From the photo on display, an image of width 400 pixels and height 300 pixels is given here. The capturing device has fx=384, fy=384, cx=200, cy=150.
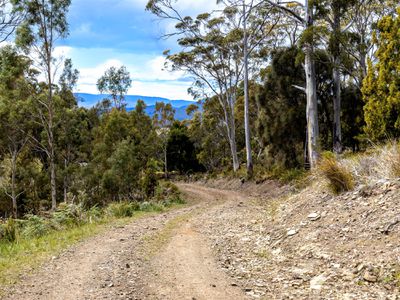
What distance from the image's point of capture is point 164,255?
6.61 metres

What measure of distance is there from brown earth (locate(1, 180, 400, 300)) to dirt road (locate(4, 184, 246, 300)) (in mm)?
13

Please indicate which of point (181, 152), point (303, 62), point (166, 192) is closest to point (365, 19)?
point (303, 62)

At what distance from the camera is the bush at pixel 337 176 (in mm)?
7520

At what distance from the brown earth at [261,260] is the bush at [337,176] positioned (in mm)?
317

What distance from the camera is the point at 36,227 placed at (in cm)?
1034

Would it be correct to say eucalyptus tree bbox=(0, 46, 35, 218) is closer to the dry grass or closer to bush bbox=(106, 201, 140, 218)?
bush bbox=(106, 201, 140, 218)

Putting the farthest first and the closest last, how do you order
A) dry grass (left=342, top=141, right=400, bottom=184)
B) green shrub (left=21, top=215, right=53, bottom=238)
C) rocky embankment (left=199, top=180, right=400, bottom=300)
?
green shrub (left=21, top=215, right=53, bottom=238), dry grass (left=342, top=141, right=400, bottom=184), rocky embankment (left=199, top=180, right=400, bottom=300)

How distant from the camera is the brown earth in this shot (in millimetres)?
4715

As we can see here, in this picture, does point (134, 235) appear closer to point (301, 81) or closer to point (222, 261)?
point (222, 261)

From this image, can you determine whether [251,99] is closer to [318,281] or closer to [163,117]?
[163,117]

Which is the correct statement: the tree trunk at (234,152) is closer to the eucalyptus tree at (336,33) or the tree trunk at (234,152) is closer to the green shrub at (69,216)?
the eucalyptus tree at (336,33)

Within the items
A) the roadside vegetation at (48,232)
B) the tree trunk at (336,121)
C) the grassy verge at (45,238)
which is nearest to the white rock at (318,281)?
the grassy verge at (45,238)

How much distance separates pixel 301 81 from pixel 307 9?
6565mm

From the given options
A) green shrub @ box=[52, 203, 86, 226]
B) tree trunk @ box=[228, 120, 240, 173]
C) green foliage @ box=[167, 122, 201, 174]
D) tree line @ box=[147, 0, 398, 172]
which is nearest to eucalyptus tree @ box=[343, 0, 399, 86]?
tree line @ box=[147, 0, 398, 172]
